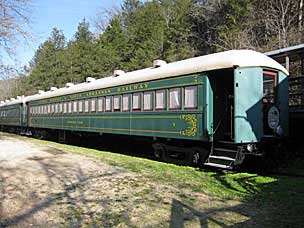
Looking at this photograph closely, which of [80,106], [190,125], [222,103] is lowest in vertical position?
[190,125]

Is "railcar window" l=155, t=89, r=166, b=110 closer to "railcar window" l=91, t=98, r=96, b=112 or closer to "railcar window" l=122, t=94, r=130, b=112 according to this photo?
"railcar window" l=122, t=94, r=130, b=112

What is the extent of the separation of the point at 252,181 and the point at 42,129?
18.8m

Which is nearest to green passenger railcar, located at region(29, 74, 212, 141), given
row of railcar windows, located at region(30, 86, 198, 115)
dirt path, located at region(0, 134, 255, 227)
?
row of railcar windows, located at region(30, 86, 198, 115)

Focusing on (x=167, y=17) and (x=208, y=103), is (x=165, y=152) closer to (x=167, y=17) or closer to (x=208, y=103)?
(x=208, y=103)

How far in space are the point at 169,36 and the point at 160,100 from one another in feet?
82.4

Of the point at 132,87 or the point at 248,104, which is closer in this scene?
the point at 248,104

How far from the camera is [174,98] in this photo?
10562 mm

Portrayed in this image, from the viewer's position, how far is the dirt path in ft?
17.2

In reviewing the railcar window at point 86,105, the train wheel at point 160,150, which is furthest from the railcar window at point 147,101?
the railcar window at point 86,105

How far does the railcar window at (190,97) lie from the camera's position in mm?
9836

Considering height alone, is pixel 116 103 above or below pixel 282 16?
below

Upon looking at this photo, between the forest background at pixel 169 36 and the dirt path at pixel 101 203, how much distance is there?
35.1ft

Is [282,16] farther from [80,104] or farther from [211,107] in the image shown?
[211,107]

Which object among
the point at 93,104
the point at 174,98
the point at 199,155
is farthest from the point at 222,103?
the point at 93,104
